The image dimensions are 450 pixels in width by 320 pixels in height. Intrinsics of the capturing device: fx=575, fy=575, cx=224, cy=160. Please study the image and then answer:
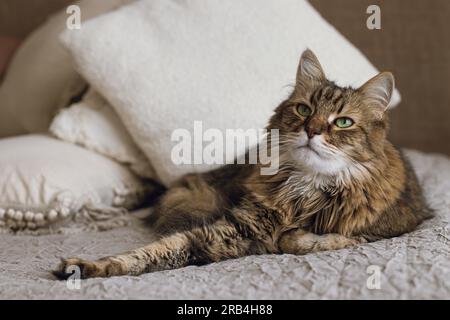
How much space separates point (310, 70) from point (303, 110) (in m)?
0.13

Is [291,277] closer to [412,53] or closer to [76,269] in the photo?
[76,269]

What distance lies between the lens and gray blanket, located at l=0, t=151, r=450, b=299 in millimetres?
1090

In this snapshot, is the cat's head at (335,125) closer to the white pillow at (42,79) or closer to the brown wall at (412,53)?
the white pillow at (42,79)

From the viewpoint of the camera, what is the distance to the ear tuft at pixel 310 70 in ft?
4.80

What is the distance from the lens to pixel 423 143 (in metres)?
2.59

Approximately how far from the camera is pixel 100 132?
6.24ft

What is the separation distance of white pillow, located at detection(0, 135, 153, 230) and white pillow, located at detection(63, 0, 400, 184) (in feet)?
0.44

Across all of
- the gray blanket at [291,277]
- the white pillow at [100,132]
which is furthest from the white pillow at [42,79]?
the gray blanket at [291,277]

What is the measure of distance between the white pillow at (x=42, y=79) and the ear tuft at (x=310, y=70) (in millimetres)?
1006

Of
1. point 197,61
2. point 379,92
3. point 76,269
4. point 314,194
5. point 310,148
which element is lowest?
point 76,269

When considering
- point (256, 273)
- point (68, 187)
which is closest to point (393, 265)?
point (256, 273)

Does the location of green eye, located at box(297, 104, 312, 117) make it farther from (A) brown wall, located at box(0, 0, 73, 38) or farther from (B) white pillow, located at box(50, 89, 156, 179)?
(A) brown wall, located at box(0, 0, 73, 38)

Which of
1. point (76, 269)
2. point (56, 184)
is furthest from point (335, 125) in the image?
point (56, 184)
